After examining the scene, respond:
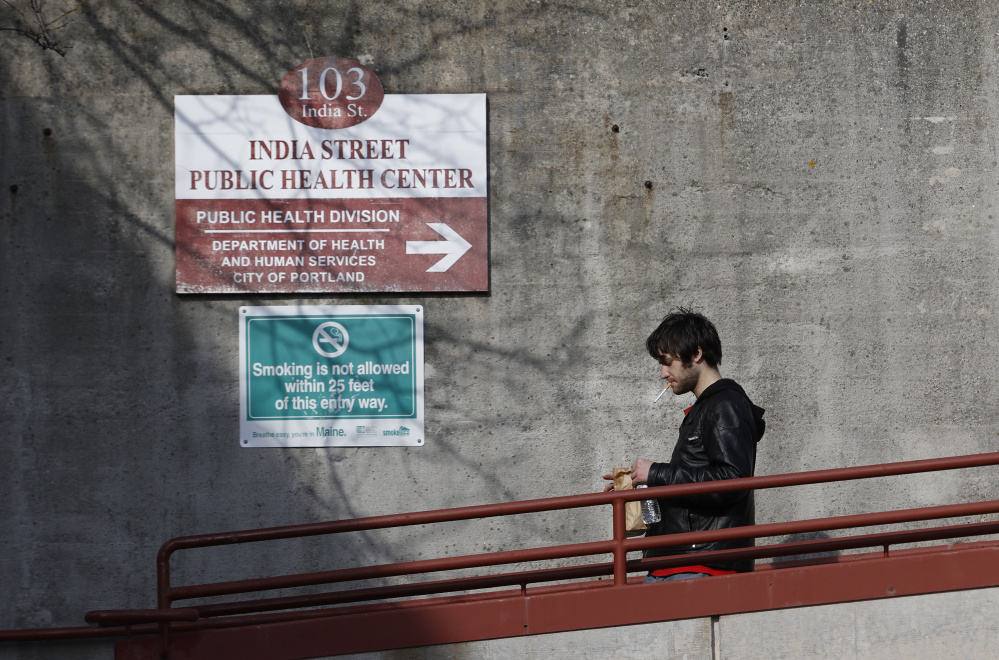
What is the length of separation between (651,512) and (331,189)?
9.36ft

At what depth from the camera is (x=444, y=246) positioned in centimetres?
537

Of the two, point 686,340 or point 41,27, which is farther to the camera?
point 41,27

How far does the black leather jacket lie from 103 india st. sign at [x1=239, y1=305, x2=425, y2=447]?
6.53 feet

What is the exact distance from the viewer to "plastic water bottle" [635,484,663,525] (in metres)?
3.93

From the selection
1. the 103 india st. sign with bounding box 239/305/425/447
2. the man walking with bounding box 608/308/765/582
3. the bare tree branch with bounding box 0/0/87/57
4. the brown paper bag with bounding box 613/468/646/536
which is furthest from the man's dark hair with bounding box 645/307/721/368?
the bare tree branch with bounding box 0/0/87/57

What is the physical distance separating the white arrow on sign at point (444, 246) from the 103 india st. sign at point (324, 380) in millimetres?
402

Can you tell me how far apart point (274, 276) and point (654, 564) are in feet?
9.57

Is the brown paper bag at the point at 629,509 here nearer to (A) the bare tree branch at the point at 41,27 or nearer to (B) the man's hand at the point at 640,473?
(B) the man's hand at the point at 640,473

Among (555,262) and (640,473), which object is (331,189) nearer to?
(555,262)

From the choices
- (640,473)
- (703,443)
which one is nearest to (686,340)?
(703,443)

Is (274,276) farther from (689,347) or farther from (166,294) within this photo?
(689,347)

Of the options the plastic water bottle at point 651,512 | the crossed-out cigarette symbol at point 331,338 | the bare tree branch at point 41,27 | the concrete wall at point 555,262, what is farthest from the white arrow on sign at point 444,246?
the bare tree branch at point 41,27

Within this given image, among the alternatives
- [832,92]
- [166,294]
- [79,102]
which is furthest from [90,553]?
[832,92]

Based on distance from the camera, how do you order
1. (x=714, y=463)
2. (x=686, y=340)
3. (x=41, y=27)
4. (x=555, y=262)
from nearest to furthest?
(x=714, y=463) < (x=686, y=340) < (x=41, y=27) < (x=555, y=262)
